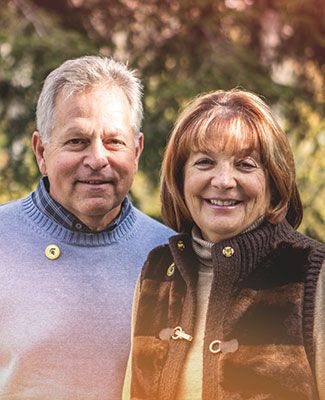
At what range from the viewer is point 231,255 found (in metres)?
2.58

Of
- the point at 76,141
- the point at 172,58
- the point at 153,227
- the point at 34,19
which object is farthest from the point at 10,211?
the point at 172,58

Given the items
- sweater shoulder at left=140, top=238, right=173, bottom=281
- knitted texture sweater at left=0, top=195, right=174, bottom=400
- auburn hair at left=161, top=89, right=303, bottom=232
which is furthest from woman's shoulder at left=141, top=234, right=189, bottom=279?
knitted texture sweater at left=0, top=195, right=174, bottom=400

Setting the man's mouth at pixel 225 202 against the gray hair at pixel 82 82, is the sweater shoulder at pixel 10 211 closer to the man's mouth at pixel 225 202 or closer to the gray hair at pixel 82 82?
the gray hair at pixel 82 82

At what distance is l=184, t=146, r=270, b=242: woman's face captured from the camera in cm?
262

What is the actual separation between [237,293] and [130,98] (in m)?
1.00

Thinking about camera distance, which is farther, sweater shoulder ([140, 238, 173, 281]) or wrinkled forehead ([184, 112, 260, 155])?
sweater shoulder ([140, 238, 173, 281])

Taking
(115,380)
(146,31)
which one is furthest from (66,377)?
(146,31)

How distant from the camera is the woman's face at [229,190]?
262 cm

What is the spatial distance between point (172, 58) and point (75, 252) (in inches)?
74.5

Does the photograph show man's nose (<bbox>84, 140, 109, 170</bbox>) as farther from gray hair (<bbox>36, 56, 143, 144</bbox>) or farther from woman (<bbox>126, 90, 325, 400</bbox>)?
woman (<bbox>126, 90, 325, 400</bbox>)

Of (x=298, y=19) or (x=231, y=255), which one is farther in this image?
(x=298, y=19)

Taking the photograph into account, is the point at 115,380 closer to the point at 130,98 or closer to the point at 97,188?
the point at 97,188

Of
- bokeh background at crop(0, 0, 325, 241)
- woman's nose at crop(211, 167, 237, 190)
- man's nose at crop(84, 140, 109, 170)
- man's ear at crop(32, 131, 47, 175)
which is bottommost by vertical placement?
woman's nose at crop(211, 167, 237, 190)

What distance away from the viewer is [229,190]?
104 inches
